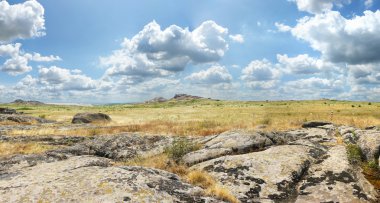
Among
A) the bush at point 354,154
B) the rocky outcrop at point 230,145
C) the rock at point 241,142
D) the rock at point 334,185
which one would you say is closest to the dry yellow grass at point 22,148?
the rocky outcrop at point 230,145

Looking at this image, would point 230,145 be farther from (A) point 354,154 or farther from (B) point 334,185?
(B) point 334,185

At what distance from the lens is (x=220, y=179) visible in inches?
522

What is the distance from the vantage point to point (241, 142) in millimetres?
17969

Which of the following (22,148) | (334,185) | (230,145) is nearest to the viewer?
(334,185)

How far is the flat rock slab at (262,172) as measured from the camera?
1233 cm

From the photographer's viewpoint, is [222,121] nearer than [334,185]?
No

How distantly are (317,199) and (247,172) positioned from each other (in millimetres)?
2861

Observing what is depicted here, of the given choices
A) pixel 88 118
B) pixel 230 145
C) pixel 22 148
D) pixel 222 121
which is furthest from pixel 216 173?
pixel 88 118

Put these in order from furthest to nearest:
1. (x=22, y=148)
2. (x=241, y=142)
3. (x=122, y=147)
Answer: (x=22, y=148)
(x=122, y=147)
(x=241, y=142)

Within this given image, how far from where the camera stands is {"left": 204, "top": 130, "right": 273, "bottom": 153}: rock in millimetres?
17641

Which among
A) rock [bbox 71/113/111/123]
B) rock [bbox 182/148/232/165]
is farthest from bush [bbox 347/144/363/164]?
rock [bbox 71/113/111/123]

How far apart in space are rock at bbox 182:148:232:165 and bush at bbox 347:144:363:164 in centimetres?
556

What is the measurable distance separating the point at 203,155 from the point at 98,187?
7.54 meters

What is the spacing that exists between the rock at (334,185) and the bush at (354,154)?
0.72 m
